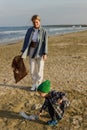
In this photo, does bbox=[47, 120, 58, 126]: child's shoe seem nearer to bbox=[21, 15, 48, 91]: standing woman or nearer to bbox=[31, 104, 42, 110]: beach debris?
bbox=[31, 104, 42, 110]: beach debris

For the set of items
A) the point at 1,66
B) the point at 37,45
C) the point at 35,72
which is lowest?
the point at 1,66

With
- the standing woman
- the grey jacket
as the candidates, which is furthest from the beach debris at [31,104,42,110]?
the grey jacket

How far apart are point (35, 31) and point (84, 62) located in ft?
17.0

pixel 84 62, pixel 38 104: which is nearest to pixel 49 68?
pixel 84 62

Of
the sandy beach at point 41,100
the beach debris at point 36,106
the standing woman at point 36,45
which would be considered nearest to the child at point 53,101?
the sandy beach at point 41,100

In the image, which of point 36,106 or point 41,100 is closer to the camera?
point 36,106

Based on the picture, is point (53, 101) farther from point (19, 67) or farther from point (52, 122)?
point (19, 67)

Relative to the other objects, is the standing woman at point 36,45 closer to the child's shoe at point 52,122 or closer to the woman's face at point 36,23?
the woman's face at point 36,23

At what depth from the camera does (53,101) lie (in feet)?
19.3

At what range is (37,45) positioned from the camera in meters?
7.55

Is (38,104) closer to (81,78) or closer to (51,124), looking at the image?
(51,124)

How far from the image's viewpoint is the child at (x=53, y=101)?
5.73 meters

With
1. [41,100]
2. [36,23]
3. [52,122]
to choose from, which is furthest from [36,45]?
[52,122]

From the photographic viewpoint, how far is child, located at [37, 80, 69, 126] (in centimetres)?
573
